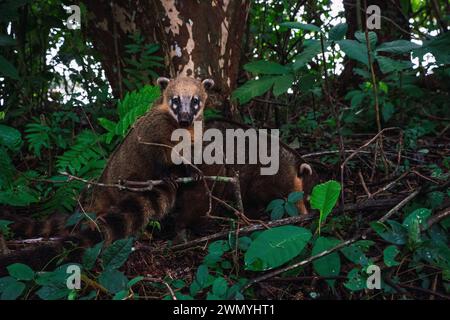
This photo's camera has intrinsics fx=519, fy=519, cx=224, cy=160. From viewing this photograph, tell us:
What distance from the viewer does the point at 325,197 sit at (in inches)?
104

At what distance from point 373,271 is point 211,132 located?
83.8 inches

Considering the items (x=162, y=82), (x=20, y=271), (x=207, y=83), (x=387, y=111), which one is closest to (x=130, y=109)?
(x=162, y=82)

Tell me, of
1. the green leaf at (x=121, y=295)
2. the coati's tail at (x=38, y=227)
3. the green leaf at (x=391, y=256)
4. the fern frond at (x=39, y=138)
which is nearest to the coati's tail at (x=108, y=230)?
the green leaf at (x=121, y=295)

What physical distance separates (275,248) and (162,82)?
230cm

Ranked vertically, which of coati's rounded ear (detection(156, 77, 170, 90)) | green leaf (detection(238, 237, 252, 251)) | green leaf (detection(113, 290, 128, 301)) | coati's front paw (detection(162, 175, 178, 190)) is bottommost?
green leaf (detection(113, 290, 128, 301))

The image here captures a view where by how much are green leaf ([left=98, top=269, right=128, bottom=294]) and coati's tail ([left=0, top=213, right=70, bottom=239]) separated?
4.01 ft

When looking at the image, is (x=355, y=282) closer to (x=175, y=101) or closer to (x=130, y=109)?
(x=130, y=109)

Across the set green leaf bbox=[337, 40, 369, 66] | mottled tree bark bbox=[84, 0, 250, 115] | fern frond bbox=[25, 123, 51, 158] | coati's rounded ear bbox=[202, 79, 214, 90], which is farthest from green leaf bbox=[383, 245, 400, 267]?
mottled tree bark bbox=[84, 0, 250, 115]

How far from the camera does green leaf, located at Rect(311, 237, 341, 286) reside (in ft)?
7.82

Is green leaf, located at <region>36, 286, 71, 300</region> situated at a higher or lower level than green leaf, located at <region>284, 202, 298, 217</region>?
lower

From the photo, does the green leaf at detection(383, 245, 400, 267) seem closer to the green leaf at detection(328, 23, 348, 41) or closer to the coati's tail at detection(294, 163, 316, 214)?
the green leaf at detection(328, 23, 348, 41)

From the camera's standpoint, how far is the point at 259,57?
6.45 meters

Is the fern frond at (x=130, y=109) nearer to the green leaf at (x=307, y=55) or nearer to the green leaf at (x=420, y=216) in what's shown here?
the green leaf at (x=307, y=55)
